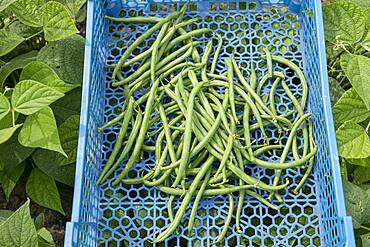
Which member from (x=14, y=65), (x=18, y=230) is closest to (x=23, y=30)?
(x=14, y=65)

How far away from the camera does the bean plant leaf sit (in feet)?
4.94

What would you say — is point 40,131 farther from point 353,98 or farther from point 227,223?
point 353,98

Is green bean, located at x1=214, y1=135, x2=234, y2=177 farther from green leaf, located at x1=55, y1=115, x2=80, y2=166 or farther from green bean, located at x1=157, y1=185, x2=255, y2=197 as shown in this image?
green leaf, located at x1=55, y1=115, x2=80, y2=166

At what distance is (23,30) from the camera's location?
1.60m

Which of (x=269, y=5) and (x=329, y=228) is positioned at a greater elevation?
(x=269, y=5)

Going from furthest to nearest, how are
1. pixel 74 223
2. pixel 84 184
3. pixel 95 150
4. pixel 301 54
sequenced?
1. pixel 301 54
2. pixel 95 150
3. pixel 84 184
4. pixel 74 223

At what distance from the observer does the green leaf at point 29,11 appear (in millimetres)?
1478

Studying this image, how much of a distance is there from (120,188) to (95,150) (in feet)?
0.37

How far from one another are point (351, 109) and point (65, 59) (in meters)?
0.74

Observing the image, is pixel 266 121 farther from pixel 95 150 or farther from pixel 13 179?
pixel 13 179

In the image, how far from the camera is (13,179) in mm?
1549

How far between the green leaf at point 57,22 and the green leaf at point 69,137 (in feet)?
0.68

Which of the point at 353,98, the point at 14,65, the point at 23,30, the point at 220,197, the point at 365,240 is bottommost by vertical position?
the point at 365,240

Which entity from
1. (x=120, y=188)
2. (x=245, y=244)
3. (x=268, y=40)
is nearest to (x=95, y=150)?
(x=120, y=188)
